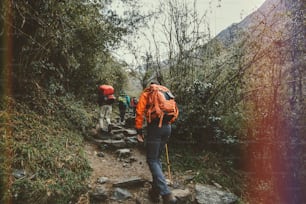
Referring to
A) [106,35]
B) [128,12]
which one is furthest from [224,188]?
[128,12]

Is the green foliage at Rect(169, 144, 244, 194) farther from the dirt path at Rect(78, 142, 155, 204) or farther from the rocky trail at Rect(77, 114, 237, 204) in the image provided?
the dirt path at Rect(78, 142, 155, 204)

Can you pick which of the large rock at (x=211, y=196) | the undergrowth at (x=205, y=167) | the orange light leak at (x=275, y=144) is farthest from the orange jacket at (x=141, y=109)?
the orange light leak at (x=275, y=144)

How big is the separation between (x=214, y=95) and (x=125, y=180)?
11.7 feet

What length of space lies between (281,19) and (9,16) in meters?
6.49

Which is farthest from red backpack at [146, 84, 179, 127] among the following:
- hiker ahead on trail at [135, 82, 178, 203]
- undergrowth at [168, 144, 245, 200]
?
undergrowth at [168, 144, 245, 200]

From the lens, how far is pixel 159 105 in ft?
13.1

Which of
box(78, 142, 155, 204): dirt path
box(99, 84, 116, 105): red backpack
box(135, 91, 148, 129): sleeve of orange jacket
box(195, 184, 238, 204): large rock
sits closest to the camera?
box(135, 91, 148, 129): sleeve of orange jacket

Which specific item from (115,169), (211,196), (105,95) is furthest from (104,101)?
(211,196)

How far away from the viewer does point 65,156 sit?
4.68 meters

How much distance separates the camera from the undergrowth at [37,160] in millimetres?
3422

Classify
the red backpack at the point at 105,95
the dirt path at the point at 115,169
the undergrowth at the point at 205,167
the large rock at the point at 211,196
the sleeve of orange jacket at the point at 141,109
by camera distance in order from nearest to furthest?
the sleeve of orange jacket at the point at 141,109 < the dirt path at the point at 115,169 < the large rock at the point at 211,196 < the undergrowth at the point at 205,167 < the red backpack at the point at 105,95

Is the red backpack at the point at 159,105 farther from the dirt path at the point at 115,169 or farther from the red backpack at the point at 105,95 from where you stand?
the red backpack at the point at 105,95

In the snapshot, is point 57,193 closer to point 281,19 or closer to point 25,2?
point 25,2

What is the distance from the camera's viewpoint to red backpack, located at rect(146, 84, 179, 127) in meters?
3.97
